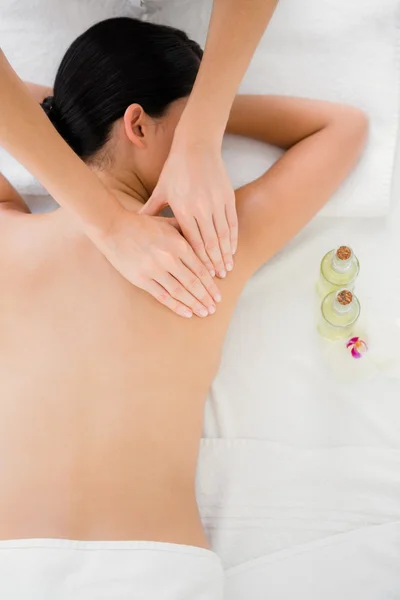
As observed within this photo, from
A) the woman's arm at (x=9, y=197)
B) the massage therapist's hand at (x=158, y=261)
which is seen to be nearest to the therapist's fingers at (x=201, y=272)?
the massage therapist's hand at (x=158, y=261)

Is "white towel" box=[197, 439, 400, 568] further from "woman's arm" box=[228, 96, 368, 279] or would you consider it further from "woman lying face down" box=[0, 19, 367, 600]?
"woman's arm" box=[228, 96, 368, 279]

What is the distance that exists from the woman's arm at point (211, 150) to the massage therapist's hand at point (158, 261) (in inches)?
1.4

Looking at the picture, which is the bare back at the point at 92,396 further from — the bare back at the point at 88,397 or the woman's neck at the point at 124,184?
the woman's neck at the point at 124,184

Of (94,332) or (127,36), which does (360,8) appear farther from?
(94,332)

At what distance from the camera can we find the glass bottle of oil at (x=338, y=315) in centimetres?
123

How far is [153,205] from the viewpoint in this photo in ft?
3.97

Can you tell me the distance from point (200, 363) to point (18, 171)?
0.70m

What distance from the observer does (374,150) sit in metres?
1.48

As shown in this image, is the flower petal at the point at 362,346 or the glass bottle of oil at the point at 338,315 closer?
the glass bottle of oil at the point at 338,315

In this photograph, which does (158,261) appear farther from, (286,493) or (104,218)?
(286,493)

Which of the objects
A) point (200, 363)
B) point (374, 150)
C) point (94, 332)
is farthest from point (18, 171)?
point (374, 150)

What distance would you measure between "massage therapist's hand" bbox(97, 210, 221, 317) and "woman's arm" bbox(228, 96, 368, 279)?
13 centimetres

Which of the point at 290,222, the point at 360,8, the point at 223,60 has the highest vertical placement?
the point at 360,8

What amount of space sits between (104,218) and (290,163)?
44 centimetres
